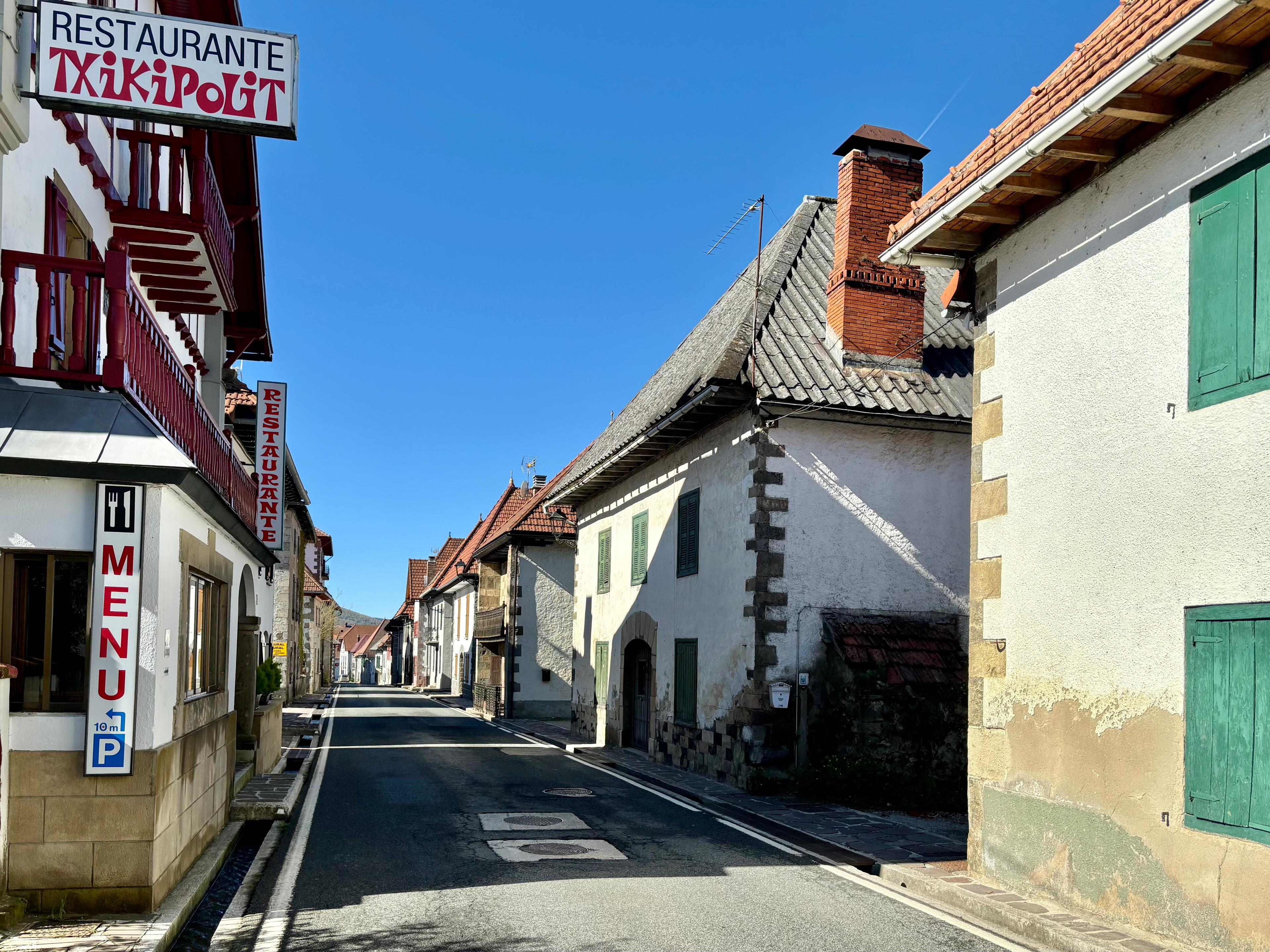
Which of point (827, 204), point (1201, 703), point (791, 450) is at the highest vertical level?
point (827, 204)

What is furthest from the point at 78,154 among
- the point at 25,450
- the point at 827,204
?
the point at 827,204

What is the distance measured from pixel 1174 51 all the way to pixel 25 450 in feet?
25.0

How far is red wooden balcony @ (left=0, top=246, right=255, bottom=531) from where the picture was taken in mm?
7320

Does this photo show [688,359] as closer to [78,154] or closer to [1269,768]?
[78,154]

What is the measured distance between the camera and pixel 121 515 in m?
7.38

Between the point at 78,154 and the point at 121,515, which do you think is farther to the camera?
the point at 78,154

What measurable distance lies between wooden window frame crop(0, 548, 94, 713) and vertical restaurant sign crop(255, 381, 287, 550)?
393 inches

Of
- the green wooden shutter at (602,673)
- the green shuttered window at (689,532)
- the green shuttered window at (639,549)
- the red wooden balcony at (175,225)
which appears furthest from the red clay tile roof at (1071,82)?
the green wooden shutter at (602,673)

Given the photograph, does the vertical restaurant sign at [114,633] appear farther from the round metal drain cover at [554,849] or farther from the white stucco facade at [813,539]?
the white stucco facade at [813,539]

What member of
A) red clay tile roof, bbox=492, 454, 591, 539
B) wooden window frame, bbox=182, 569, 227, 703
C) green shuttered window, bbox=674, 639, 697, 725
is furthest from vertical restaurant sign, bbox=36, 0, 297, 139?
red clay tile roof, bbox=492, 454, 591, 539

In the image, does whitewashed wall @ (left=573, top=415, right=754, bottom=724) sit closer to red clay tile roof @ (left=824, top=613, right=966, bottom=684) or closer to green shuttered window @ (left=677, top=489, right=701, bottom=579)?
green shuttered window @ (left=677, top=489, right=701, bottom=579)

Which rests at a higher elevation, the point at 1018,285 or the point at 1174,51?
the point at 1174,51

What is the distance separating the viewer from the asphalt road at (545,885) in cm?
736

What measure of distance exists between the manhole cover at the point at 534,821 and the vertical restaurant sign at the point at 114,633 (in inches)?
219
